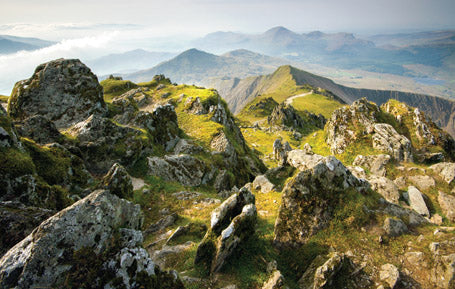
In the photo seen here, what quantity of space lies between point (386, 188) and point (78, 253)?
84.1 ft

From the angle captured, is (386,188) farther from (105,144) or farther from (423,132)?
(105,144)

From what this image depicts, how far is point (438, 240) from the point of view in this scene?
44.0ft

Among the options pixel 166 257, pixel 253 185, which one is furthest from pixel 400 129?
pixel 166 257

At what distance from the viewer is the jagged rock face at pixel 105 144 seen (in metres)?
26.0

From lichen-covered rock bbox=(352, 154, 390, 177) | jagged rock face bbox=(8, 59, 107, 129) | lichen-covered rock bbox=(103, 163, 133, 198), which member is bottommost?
lichen-covered rock bbox=(352, 154, 390, 177)

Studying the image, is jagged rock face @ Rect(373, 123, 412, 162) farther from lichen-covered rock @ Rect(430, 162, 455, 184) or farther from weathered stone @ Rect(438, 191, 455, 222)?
weathered stone @ Rect(438, 191, 455, 222)

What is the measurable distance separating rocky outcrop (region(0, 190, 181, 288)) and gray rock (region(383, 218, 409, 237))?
13.8 m

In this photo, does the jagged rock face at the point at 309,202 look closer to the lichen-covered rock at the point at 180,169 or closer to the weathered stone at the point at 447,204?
the weathered stone at the point at 447,204

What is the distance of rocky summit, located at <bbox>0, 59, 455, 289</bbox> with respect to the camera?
9.88 m

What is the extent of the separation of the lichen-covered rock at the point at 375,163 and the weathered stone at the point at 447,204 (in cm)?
620

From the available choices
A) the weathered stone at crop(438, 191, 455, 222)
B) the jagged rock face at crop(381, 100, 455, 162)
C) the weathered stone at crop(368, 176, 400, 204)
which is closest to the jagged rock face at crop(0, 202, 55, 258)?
the weathered stone at crop(368, 176, 400, 204)

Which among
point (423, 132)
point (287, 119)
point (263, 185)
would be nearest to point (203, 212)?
point (263, 185)

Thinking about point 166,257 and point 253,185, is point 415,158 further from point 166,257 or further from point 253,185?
point 166,257

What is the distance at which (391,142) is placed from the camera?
29406 mm
